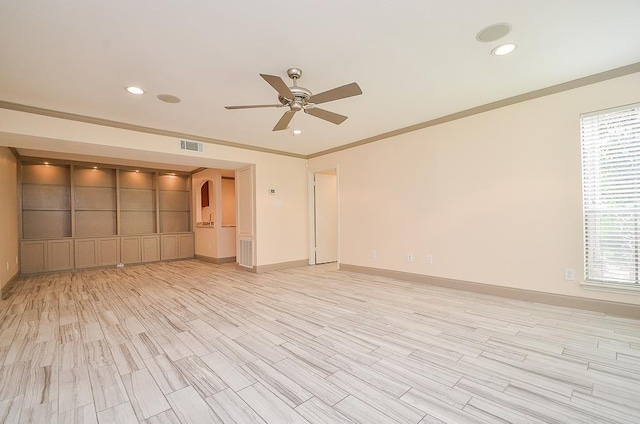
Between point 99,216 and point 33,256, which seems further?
point 99,216

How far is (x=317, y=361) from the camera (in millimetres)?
2061

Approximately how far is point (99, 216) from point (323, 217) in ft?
19.1

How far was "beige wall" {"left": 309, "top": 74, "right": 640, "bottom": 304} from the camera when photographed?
308 centimetres

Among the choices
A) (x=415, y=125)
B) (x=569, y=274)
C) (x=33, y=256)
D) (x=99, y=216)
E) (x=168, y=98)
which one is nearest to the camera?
(x=569, y=274)

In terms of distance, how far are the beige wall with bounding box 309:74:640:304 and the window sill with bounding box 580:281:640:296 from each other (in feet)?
Answer: 0.19


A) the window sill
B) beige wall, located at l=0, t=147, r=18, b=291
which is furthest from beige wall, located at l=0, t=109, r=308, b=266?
the window sill

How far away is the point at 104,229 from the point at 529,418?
8.78 metres

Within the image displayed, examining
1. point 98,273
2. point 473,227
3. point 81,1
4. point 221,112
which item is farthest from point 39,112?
point 473,227

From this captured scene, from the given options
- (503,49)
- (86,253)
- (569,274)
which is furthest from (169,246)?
(569,274)

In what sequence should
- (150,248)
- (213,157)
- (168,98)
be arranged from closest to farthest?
(168,98)
(213,157)
(150,248)

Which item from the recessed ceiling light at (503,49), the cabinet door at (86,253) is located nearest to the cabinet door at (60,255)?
the cabinet door at (86,253)

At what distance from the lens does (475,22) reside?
2.07m

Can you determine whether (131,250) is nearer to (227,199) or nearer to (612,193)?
(227,199)

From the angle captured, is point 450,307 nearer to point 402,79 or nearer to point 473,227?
point 473,227
